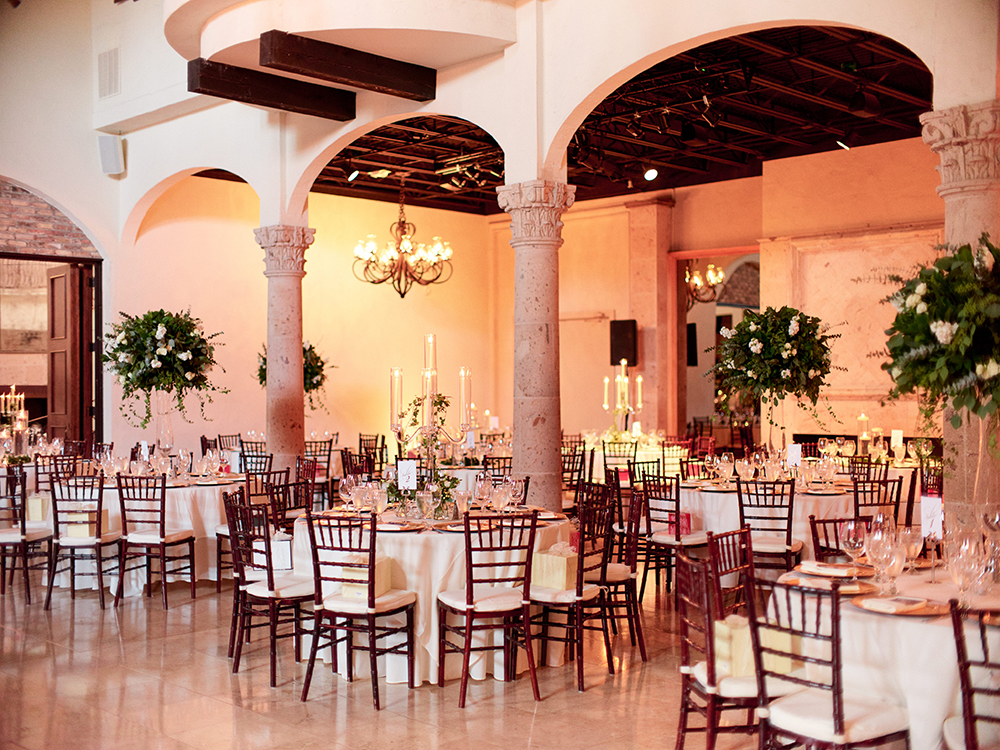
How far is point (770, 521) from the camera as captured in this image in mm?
7570

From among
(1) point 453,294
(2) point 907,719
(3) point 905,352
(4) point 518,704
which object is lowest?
(4) point 518,704

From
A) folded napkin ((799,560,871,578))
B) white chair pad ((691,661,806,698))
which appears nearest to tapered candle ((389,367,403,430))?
folded napkin ((799,560,871,578))

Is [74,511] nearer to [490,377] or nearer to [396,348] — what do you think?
[396,348]

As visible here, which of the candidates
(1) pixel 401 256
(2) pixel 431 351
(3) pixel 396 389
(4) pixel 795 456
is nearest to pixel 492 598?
(3) pixel 396 389

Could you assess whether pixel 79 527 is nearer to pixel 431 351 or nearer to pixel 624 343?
pixel 431 351

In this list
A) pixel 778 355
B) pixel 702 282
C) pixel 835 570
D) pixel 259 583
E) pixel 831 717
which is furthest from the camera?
pixel 702 282

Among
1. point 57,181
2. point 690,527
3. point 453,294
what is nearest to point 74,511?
point 690,527

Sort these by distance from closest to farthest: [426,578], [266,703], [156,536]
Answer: [266,703]
[426,578]
[156,536]

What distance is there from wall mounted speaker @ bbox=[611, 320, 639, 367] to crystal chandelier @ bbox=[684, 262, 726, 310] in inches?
56.2

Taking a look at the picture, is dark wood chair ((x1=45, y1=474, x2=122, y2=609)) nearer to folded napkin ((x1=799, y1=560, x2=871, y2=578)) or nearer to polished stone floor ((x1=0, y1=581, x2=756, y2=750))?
polished stone floor ((x1=0, y1=581, x2=756, y2=750))

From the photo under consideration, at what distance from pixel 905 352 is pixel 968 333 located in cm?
27

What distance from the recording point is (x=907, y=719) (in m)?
3.48

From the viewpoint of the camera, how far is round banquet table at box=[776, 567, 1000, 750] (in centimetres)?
343

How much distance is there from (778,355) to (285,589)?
4439mm
